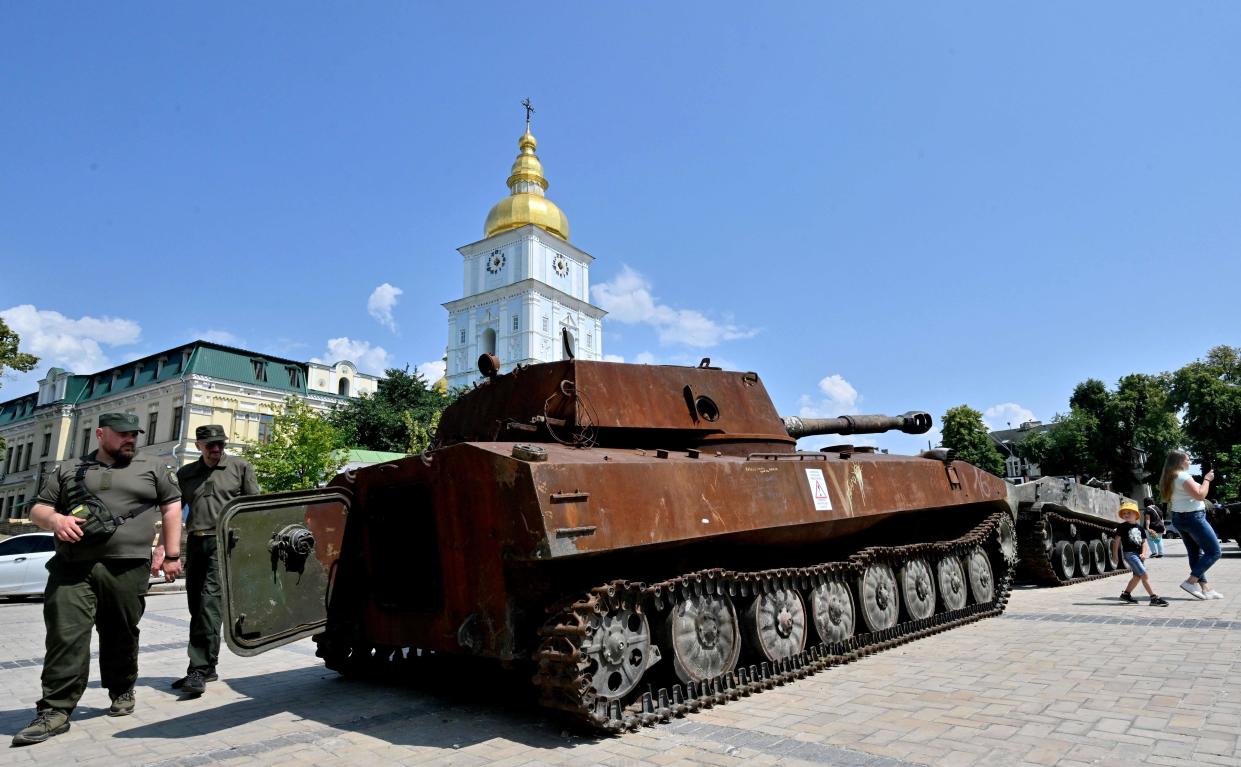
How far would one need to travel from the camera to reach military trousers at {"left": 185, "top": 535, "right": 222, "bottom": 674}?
6.30 meters

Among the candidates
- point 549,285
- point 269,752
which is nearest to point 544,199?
point 549,285

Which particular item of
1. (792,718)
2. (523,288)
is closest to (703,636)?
(792,718)

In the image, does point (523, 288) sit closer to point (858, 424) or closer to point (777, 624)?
point (858, 424)

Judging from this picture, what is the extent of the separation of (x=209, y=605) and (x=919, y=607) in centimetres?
714

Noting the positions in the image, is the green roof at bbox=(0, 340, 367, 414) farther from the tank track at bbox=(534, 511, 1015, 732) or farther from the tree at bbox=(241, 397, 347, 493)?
the tank track at bbox=(534, 511, 1015, 732)

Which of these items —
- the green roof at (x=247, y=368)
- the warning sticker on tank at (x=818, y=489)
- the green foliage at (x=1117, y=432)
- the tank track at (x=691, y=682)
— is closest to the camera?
the tank track at (x=691, y=682)

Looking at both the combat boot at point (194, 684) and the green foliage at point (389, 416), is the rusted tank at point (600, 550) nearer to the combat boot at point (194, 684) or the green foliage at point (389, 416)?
the combat boot at point (194, 684)

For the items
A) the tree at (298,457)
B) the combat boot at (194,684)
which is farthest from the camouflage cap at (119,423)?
the tree at (298,457)

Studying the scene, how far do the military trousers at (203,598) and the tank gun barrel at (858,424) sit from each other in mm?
6142

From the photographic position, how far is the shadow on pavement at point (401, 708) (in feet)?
16.5

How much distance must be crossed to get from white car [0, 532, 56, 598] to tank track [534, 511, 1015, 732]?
14358 millimetres

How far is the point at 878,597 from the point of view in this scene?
8.13 metres

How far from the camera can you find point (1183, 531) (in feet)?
33.4

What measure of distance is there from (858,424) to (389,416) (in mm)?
34364
